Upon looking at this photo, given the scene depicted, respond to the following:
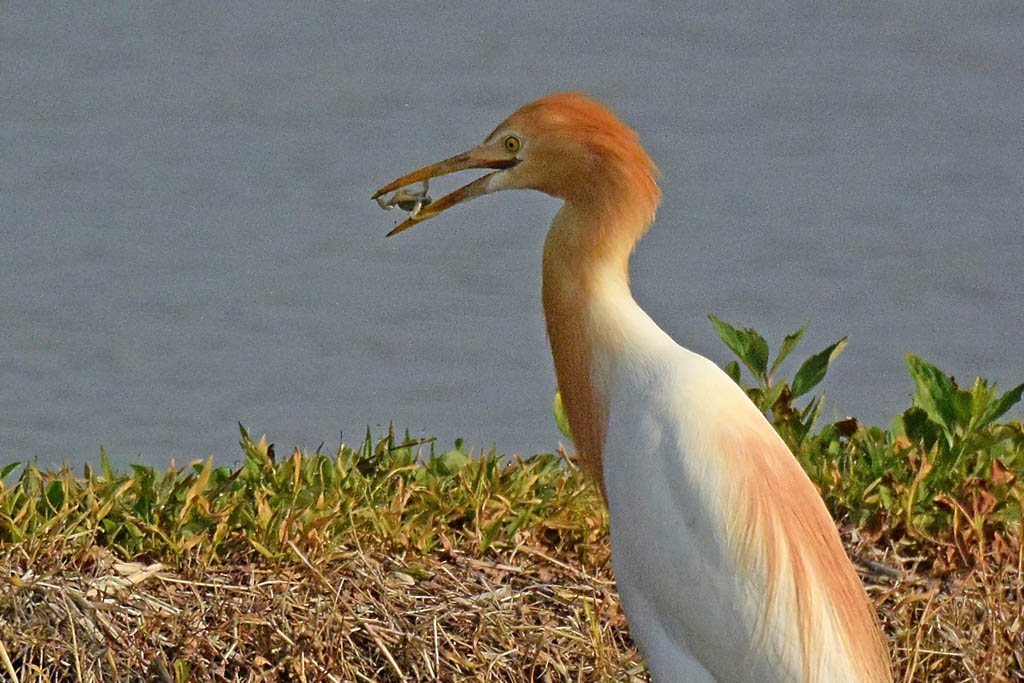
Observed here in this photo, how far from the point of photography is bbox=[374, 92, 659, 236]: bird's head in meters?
2.85

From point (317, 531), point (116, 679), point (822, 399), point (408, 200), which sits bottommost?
point (116, 679)

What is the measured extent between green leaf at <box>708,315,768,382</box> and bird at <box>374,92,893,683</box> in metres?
0.71

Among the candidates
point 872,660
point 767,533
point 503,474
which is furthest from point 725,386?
point 503,474

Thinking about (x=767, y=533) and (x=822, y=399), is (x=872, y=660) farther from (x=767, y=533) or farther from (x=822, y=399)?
(x=822, y=399)

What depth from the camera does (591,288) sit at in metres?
2.90

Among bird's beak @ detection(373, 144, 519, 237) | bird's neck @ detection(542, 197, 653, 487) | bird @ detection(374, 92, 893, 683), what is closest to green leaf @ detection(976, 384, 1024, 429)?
Result: bird @ detection(374, 92, 893, 683)

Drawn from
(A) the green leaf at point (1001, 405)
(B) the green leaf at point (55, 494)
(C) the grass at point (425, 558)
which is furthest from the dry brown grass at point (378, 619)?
(A) the green leaf at point (1001, 405)

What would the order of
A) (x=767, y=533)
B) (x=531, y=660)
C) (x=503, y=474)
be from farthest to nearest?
(x=503, y=474) < (x=531, y=660) < (x=767, y=533)

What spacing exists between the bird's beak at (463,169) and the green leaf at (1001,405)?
1342mm

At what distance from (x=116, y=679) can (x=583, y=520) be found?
3.30 ft

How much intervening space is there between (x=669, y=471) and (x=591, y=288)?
0.38 m

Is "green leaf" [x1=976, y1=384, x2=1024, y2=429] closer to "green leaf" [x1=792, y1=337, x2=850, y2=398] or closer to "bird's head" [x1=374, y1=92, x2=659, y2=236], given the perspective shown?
"green leaf" [x1=792, y1=337, x2=850, y2=398]

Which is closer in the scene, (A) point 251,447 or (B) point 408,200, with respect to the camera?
(B) point 408,200

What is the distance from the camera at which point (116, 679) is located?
2.78m
